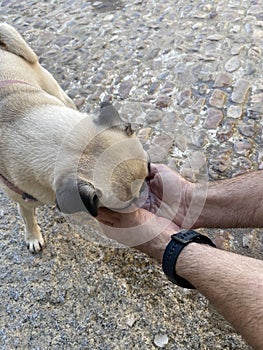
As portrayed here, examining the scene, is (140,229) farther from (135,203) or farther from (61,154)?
(61,154)

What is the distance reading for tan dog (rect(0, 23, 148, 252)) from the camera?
2.05 m

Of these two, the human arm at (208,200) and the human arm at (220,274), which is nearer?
the human arm at (220,274)

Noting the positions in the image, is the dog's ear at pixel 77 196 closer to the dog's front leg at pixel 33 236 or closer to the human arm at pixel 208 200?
the human arm at pixel 208 200

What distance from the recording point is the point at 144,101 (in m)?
3.78

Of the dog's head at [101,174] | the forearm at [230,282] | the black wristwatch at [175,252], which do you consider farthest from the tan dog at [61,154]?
the forearm at [230,282]

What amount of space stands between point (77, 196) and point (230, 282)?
30.1 inches

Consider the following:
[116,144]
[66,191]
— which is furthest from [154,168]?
[66,191]

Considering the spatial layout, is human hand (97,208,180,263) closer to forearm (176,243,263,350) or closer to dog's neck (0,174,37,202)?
forearm (176,243,263,350)

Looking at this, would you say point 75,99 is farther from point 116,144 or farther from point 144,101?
point 116,144

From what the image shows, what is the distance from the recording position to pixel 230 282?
1.97m

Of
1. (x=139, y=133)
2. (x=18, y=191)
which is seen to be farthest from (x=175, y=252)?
(x=139, y=133)

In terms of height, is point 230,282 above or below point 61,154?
below

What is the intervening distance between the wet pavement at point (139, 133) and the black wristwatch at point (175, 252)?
44cm

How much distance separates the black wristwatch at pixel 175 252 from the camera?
2178 mm
